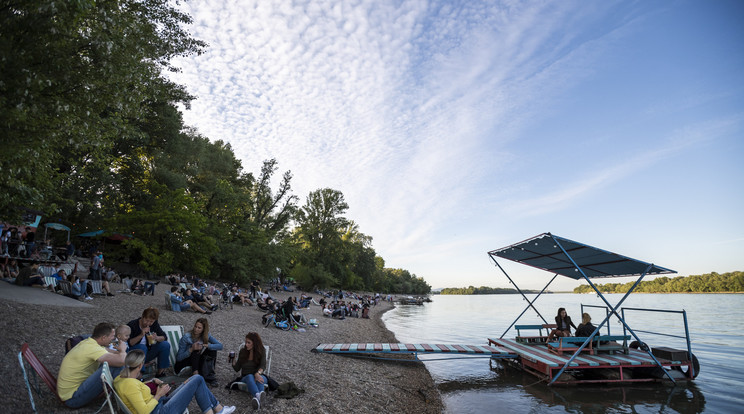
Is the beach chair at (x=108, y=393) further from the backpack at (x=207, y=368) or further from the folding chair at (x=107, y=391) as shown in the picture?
the backpack at (x=207, y=368)


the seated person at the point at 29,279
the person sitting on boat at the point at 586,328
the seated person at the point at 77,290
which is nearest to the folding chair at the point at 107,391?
the seated person at the point at 77,290

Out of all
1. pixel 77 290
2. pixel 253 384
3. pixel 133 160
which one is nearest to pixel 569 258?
pixel 253 384

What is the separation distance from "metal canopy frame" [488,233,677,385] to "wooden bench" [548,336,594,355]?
0.26 meters

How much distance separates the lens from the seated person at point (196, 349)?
6.32 meters

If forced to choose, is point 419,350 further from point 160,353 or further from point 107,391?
point 107,391

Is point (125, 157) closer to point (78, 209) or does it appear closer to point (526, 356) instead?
point (78, 209)

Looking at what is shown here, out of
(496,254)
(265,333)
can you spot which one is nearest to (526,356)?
(496,254)

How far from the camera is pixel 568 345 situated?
1088 cm

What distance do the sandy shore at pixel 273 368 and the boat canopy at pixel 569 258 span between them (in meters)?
5.11

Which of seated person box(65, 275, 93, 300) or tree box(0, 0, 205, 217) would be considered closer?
tree box(0, 0, 205, 217)

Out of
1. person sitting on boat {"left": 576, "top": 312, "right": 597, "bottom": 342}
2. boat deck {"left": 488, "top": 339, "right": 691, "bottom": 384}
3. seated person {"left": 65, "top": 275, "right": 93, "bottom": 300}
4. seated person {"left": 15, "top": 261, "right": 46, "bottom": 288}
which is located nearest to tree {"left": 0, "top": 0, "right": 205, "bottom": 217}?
seated person {"left": 65, "top": 275, "right": 93, "bottom": 300}

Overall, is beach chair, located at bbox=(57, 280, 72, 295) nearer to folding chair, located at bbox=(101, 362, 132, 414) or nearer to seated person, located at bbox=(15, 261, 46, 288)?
seated person, located at bbox=(15, 261, 46, 288)

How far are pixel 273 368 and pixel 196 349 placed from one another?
2.56 m

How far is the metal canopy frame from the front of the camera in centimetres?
945
